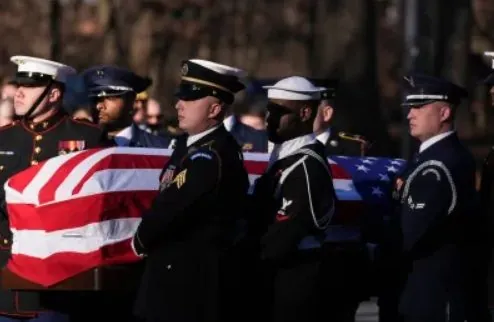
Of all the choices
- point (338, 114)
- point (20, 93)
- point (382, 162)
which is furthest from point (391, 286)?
point (338, 114)

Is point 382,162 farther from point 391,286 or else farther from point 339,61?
point 339,61

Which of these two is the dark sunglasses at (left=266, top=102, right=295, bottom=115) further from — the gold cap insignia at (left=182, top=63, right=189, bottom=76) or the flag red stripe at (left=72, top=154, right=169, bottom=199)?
the flag red stripe at (left=72, top=154, right=169, bottom=199)

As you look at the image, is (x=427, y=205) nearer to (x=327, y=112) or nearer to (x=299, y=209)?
(x=299, y=209)

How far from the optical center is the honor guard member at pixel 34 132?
989 centimetres

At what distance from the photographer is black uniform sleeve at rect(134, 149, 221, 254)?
8.59m

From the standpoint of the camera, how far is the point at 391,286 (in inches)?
380

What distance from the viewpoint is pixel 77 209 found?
30.2 ft

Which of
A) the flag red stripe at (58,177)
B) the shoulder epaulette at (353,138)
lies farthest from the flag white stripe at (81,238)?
the shoulder epaulette at (353,138)

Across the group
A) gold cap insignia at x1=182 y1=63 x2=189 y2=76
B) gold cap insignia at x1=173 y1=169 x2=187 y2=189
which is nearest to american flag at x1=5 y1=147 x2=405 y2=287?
gold cap insignia at x1=182 y1=63 x2=189 y2=76

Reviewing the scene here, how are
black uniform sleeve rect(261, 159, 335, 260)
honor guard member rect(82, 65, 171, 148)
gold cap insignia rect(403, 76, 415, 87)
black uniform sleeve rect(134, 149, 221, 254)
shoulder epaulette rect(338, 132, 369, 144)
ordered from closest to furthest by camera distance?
black uniform sleeve rect(134, 149, 221, 254)
black uniform sleeve rect(261, 159, 335, 260)
gold cap insignia rect(403, 76, 415, 87)
honor guard member rect(82, 65, 171, 148)
shoulder epaulette rect(338, 132, 369, 144)

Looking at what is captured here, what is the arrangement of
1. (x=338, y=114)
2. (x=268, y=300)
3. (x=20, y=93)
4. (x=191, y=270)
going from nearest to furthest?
(x=191, y=270) → (x=268, y=300) → (x=20, y=93) → (x=338, y=114)

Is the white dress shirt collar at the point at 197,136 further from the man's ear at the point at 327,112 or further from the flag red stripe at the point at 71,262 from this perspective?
the man's ear at the point at 327,112

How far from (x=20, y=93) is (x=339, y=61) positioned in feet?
47.9

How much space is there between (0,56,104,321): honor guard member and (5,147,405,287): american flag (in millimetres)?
338
